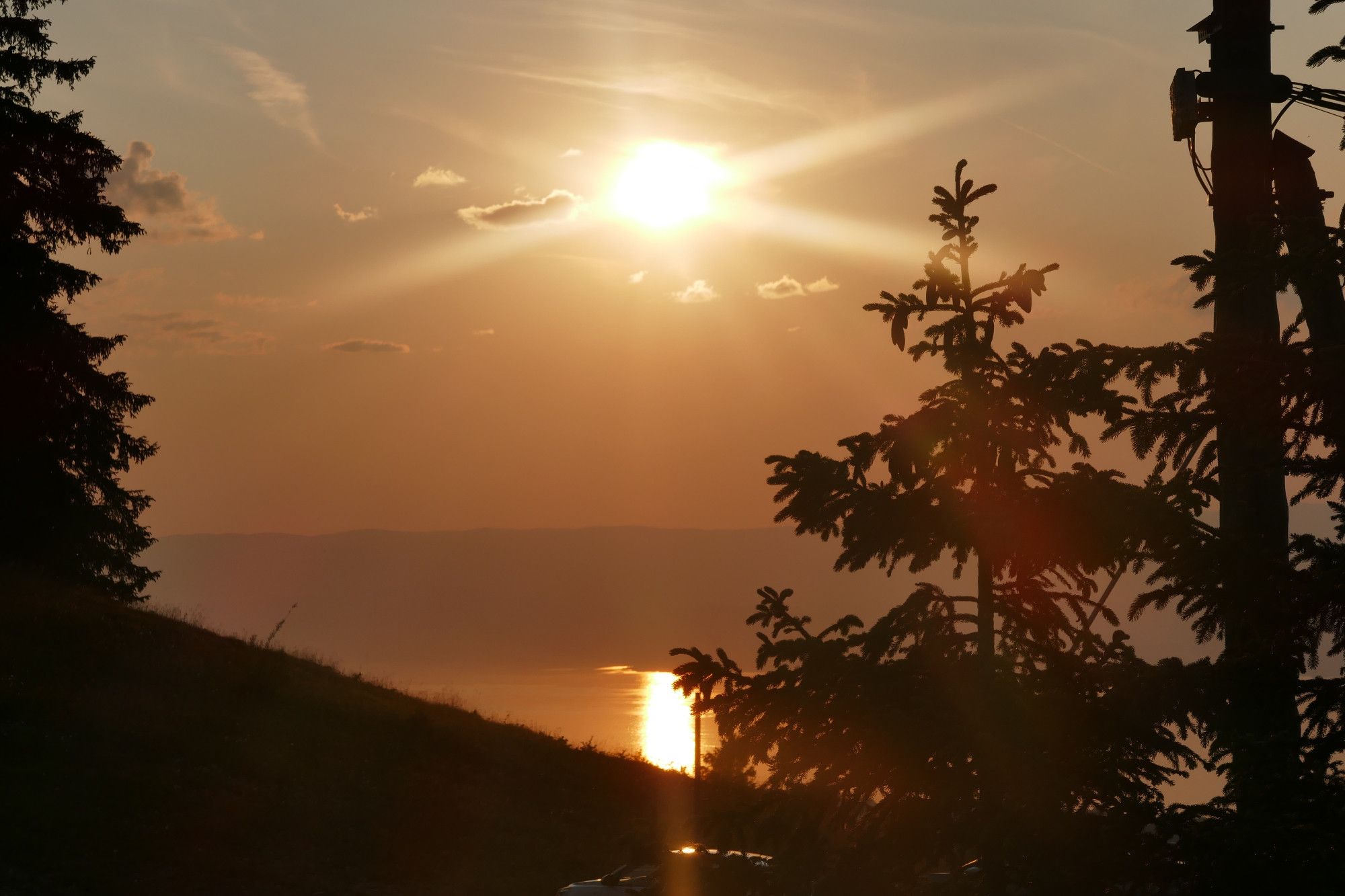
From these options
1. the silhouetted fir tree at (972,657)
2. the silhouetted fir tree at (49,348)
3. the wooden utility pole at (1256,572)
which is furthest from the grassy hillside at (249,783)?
the wooden utility pole at (1256,572)

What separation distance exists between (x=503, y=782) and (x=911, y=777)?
1979 cm

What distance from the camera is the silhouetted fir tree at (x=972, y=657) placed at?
805cm

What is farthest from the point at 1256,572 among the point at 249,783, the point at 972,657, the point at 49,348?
the point at 49,348

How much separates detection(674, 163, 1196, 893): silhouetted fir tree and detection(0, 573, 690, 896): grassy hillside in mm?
12732

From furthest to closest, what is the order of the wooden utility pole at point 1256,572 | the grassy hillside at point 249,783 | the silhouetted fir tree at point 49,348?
the silhouetted fir tree at point 49,348 → the grassy hillside at point 249,783 → the wooden utility pole at point 1256,572

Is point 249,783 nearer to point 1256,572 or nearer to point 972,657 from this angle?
point 972,657

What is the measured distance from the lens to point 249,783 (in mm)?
22141

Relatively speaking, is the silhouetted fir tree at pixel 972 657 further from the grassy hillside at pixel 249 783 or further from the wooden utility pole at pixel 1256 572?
the grassy hillside at pixel 249 783

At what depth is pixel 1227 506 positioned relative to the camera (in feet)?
31.3

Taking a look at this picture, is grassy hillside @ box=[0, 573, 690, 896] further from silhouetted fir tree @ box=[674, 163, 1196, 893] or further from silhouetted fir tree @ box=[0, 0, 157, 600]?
silhouetted fir tree @ box=[674, 163, 1196, 893]

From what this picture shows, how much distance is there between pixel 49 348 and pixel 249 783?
482 inches

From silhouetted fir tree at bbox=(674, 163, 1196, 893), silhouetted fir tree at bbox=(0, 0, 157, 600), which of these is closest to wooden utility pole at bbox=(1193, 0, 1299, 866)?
silhouetted fir tree at bbox=(674, 163, 1196, 893)

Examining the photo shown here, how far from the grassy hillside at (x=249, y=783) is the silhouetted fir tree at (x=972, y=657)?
12.7m

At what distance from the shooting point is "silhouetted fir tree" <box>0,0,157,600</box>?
2714cm
